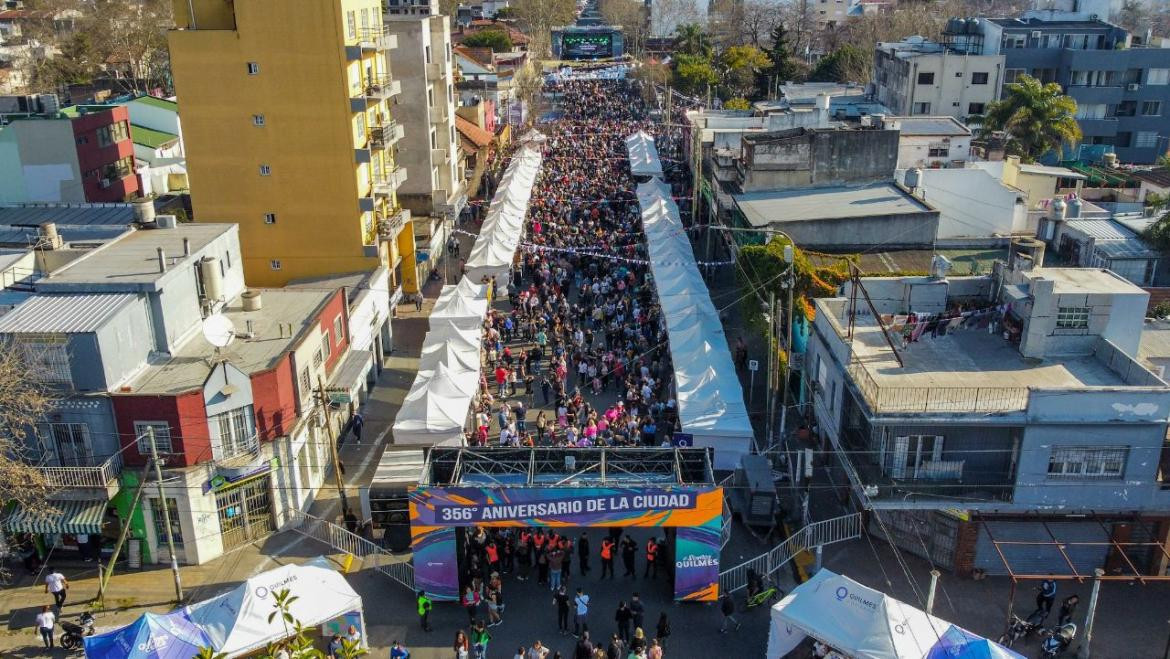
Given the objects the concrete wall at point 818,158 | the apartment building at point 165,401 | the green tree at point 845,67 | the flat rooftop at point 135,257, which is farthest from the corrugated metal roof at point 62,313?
the green tree at point 845,67

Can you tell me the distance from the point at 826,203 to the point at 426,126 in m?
Result: 20.2

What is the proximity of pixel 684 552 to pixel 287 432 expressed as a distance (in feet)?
36.4

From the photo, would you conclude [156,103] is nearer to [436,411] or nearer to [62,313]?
[62,313]

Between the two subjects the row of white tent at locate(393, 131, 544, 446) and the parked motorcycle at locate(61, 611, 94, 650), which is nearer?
the parked motorcycle at locate(61, 611, 94, 650)

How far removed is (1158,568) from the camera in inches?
858

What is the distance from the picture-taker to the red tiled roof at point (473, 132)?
205ft

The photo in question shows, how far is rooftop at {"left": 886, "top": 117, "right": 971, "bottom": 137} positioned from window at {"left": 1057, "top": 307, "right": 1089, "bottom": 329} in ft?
81.0

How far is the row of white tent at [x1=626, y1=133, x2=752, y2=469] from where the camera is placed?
2584 centimetres

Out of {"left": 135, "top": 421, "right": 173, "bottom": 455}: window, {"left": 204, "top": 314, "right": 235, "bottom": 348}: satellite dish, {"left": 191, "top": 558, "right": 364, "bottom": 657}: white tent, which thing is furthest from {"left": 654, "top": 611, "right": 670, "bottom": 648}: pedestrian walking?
{"left": 204, "top": 314, "right": 235, "bottom": 348}: satellite dish

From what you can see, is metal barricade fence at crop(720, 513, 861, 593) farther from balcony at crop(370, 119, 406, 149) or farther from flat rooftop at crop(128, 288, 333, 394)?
balcony at crop(370, 119, 406, 149)

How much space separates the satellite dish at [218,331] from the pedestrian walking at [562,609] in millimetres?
10626

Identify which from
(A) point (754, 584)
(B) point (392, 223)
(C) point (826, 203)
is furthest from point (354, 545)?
(C) point (826, 203)

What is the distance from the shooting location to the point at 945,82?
6238cm

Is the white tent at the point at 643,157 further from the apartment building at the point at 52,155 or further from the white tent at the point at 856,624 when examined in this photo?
the white tent at the point at 856,624
